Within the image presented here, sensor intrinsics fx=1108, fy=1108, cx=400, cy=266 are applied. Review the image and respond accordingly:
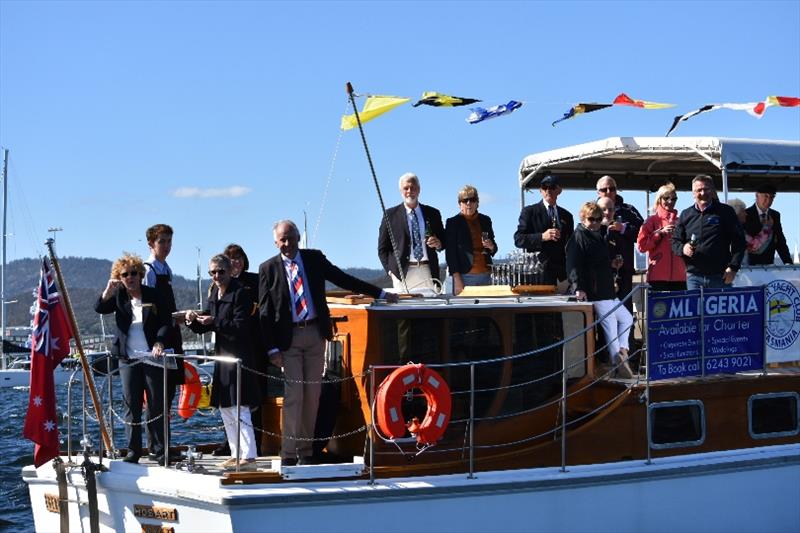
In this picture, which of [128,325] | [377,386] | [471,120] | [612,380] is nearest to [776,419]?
[612,380]

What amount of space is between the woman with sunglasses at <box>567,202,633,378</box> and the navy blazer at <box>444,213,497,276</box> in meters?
1.16

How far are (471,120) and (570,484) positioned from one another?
6221mm

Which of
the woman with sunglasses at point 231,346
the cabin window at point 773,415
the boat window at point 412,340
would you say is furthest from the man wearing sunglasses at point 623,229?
the woman with sunglasses at point 231,346

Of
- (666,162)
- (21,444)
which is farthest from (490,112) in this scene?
(21,444)

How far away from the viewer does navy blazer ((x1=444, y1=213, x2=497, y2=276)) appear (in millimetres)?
11516

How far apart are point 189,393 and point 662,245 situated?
17.1 ft

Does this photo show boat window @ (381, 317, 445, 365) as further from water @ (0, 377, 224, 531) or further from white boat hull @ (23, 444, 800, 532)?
water @ (0, 377, 224, 531)

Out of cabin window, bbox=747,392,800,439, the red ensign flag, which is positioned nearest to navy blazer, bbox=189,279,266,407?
the red ensign flag

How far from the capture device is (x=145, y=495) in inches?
372

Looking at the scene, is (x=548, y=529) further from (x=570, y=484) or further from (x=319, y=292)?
(x=319, y=292)

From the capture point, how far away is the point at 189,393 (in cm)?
1099

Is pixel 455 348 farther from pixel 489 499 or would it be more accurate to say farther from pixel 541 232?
pixel 541 232

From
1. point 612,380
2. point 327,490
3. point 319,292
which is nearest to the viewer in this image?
point 327,490

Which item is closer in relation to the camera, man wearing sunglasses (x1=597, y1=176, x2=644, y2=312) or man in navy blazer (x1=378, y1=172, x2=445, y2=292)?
man in navy blazer (x1=378, y1=172, x2=445, y2=292)
